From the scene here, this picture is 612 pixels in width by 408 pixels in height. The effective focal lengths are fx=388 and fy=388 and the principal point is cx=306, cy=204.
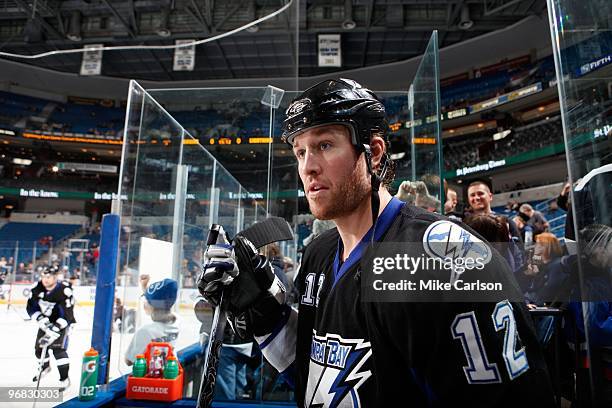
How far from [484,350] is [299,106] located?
618 millimetres

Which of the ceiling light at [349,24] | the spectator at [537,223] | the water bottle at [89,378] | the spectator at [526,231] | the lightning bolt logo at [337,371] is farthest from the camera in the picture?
the ceiling light at [349,24]

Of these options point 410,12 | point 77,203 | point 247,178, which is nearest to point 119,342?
point 247,178

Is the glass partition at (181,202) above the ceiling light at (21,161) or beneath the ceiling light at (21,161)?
beneath

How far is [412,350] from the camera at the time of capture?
651 mm

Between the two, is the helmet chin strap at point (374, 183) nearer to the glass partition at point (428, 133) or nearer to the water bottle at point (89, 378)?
the glass partition at point (428, 133)

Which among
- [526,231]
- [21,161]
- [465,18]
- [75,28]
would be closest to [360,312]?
[526,231]

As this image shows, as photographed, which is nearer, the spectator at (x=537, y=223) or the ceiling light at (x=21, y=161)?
the spectator at (x=537, y=223)

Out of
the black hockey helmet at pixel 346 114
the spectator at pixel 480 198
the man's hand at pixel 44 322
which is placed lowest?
the man's hand at pixel 44 322

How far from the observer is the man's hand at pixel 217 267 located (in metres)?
0.93

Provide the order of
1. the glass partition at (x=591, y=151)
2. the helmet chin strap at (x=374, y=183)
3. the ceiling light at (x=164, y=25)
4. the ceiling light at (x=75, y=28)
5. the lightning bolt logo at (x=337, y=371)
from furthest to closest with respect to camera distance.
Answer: the ceiling light at (x=75, y=28)
the ceiling light at (x=164, y=25)
the glass partition at (x=591, y=151)
the helmet chin strap at (x=374, y=183)
the lightning bolt logo at (x=337, y=371)

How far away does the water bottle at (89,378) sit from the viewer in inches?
63.5

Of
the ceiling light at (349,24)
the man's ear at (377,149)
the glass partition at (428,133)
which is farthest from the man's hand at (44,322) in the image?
the ceiling light at (349,24)

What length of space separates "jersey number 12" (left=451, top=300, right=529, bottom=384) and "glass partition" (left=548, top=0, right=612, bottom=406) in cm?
86

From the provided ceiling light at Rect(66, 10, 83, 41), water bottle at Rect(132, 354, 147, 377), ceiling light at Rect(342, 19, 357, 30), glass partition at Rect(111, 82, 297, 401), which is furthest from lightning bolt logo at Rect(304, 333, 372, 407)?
ceiling light at Rect(66, 10, 83, 41)
